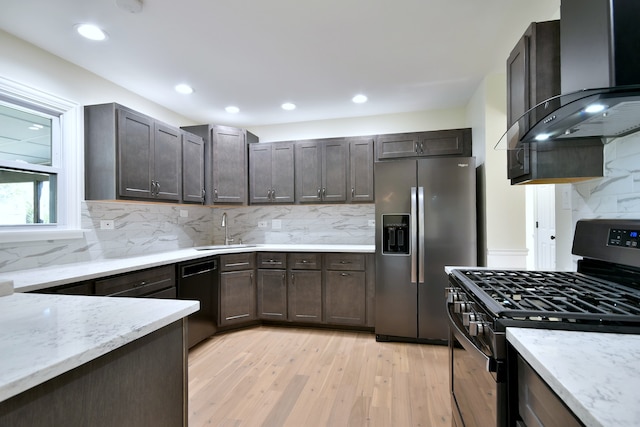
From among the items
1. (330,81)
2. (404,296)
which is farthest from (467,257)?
(330,81)

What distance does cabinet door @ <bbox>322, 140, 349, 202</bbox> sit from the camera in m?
3.66

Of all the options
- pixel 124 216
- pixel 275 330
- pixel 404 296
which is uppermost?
pixel 124 216

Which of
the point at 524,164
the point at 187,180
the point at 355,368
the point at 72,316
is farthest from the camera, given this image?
the point at 187,180

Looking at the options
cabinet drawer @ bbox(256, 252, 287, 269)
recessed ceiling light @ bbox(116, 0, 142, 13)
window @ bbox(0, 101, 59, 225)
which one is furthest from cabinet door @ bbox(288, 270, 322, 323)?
recessed ceiling light @ bbox(116, 0, 142, 13)

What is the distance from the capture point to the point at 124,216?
2961 mm

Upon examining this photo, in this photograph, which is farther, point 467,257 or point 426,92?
point 426,92

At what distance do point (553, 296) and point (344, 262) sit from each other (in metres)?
2.33

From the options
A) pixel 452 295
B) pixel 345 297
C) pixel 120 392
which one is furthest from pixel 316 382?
pixel 120 392

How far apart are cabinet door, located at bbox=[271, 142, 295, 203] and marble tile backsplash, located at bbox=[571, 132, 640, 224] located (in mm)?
2859

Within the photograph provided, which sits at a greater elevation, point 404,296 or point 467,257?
point 467,257

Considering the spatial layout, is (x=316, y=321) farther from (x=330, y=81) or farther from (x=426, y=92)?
(x=426, y=92)

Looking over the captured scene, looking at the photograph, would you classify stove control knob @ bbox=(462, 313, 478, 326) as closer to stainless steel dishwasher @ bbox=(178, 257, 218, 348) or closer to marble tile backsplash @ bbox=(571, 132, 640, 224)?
marble tile backsplash @ bbox=(571, 132, 640, 224)

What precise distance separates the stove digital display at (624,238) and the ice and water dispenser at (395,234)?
1787mm

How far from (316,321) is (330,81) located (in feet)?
8.46
